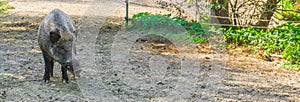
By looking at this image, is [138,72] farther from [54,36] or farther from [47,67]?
[54,36]

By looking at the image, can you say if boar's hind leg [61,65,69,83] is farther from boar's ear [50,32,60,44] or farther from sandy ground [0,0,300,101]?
boar's ear [50,32,60,44]

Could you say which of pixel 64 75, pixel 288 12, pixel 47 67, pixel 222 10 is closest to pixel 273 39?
pixel 222 10

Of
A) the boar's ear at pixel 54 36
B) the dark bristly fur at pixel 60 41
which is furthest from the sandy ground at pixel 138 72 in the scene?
the boar's ear at pixel 54 36

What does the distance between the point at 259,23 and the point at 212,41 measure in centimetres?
106

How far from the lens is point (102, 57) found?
325 inches

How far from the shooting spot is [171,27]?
32.8 feet

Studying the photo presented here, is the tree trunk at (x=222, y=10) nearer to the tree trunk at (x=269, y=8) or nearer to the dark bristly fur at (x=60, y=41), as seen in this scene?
the tree trunk at (x=269, y=8)

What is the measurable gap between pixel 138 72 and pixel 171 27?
2.89 metres

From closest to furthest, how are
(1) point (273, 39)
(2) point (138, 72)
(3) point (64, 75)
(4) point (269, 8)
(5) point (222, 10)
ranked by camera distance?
(3) point (64, 75) < (2) point (138, 72) < (1) point (273, 39) < (4) point (269, 8) < (5) point (222, 10)

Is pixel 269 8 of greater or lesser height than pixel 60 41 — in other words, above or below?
above

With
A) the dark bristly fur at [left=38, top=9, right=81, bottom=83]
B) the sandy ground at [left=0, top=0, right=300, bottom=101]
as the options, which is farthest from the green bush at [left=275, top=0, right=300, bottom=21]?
the dark bristly fur at [left=38, top=9, right=81, bottom=83]

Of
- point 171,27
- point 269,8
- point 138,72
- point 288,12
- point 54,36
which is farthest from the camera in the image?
point 288,12

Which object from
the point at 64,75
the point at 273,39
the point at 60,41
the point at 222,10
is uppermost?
the point at 222,10

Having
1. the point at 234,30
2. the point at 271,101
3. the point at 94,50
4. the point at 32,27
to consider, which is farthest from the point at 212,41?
the point at 32,27
